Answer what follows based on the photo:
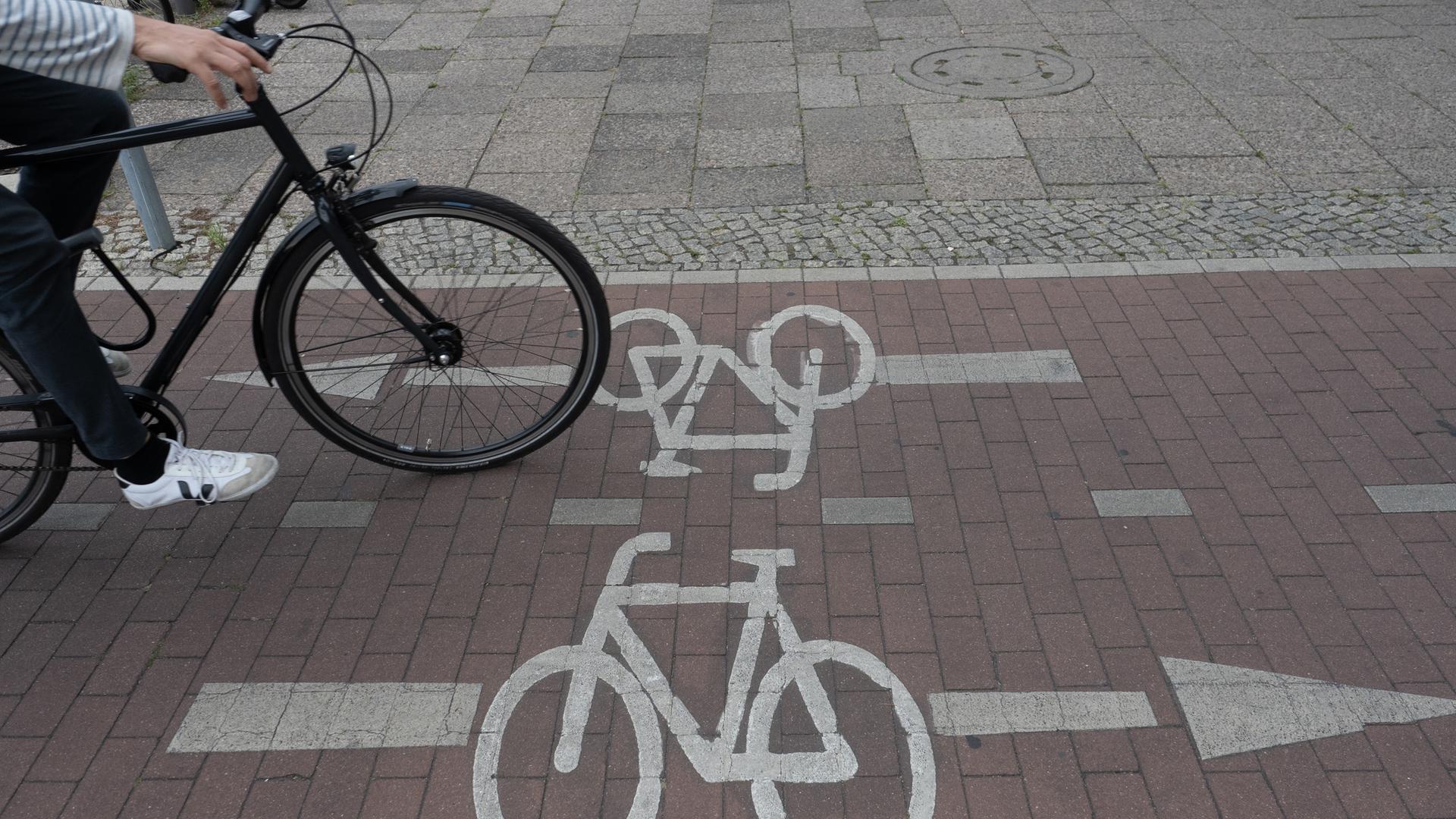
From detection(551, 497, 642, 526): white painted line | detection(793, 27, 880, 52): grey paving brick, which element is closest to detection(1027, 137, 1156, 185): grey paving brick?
detection(793, 27, 880, 52): grey paving brick

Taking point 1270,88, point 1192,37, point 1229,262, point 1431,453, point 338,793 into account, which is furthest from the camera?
point 1192,37

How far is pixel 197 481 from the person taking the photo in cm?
342

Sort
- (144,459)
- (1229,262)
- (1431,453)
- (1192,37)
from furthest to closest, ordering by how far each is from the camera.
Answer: (1192,37) → (1229,262) → (1431,453) → (144,459)

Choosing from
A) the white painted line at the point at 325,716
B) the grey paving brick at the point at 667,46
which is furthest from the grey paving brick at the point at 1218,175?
the white painted line at the point at 325,716

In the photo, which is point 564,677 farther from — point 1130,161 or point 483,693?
point 1130,161

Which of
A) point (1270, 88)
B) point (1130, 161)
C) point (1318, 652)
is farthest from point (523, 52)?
point (1318, 652)

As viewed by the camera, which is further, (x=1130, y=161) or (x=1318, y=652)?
(x=1130, y=161)

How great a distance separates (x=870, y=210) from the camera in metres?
5.84

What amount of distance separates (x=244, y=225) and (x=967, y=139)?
14.9ft

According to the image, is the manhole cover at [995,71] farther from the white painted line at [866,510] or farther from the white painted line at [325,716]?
the white painted line at [325,716]

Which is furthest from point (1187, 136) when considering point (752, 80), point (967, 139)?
point (752, 80)

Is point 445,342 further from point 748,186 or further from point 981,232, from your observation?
point 981,232

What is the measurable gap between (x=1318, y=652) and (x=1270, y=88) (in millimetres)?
5311

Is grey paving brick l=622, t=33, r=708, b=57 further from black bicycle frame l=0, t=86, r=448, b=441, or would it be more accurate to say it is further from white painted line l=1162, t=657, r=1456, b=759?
white painted line l=1162, t=657, r=1456, b=759
